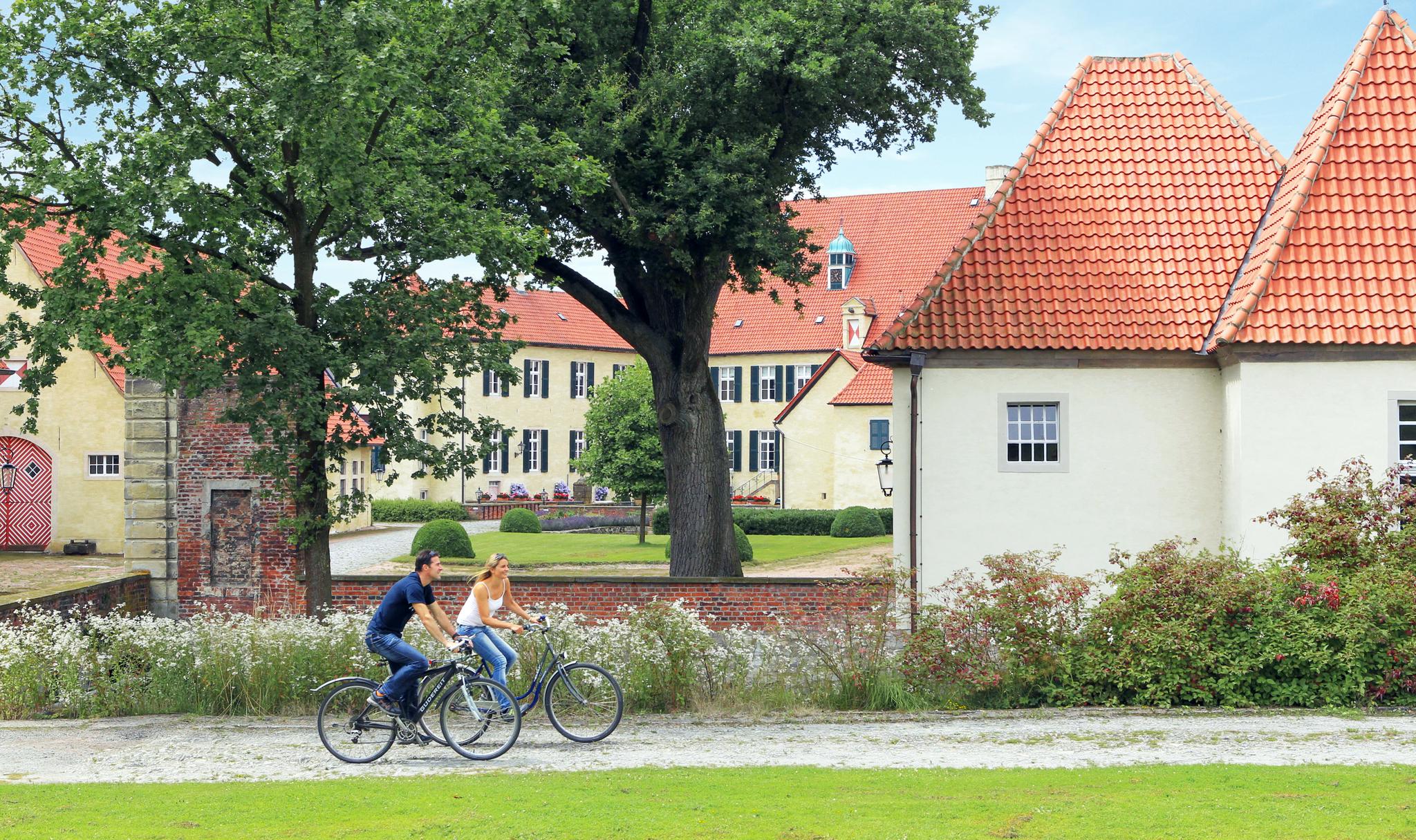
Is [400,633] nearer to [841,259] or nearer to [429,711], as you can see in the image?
[429,711]

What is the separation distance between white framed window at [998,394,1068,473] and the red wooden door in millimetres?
23362

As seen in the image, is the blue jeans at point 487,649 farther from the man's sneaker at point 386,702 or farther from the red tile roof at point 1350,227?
the red tile roof at point 1350,227

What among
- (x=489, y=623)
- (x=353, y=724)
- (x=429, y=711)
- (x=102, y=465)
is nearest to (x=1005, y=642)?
(x=489, y=623)

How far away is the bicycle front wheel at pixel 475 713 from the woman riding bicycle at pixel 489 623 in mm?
301

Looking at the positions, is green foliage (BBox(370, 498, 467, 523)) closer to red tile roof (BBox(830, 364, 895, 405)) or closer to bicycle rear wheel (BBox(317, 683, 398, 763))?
red tile roof (BBox(830, 364, 895, 405))

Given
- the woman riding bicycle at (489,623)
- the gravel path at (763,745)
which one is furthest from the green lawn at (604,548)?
the woman riding bicycle at (489,623)

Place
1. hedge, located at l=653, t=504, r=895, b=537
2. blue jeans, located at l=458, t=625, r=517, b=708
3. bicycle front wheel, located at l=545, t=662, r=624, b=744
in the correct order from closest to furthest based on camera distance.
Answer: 1. blue jeans, located at l=458, t=625, r=517, b=708
2. bicycle front wheel, located at l=545, t=662, r=624, b=744
3. hedge, located at l=653, t=504, r=895, b=537

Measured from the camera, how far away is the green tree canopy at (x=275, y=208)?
48.0 ft

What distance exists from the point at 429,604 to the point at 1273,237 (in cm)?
1269

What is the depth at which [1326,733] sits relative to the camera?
1173 centimetres

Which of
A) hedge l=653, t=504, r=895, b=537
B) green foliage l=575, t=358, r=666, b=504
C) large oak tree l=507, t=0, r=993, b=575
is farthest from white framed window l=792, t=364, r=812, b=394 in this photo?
A: large oak tree l=507, t=0, r=993, b=575

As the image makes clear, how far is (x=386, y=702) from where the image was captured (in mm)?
11227

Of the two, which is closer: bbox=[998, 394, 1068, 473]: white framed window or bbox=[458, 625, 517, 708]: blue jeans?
bbox=[458, 625, 517, 708]: blue jeans

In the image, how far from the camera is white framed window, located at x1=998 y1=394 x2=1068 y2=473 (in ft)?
60.5
